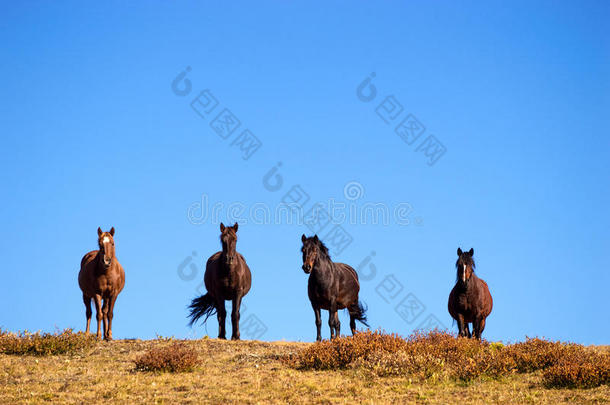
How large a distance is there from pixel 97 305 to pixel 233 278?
4.01 metres

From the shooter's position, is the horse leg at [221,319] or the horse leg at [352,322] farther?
the horse leg at [352,322]

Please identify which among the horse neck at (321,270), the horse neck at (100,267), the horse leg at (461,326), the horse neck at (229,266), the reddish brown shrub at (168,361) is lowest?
the reddish brown shrub at (168,361)

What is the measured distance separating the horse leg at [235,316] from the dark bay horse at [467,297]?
6.47 metres

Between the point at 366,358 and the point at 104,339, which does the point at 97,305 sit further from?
the point at 366,358

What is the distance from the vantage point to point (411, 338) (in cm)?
1695

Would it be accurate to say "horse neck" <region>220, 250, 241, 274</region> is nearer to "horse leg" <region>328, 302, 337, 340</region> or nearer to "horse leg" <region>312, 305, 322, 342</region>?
"horse leg" <region>312, 305, 322, 342</region>


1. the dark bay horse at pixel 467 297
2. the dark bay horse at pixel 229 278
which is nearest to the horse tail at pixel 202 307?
the dark bay horse at pixel 229 278

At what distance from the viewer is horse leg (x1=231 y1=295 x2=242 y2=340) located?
1969 centimetres

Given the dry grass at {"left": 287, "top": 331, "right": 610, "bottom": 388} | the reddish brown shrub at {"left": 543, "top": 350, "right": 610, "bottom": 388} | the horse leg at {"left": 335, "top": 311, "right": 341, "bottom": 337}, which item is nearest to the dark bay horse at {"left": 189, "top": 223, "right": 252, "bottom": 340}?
the horse leg at {"left": 335, "top": 311, "right": 341, "bottom": 337}

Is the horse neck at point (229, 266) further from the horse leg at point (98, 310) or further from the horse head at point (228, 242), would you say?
the horse leg at point (98, 310)

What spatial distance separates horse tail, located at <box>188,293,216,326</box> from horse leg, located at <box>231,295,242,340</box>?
2.67 m

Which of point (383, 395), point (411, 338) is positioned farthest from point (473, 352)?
point (383, 395)

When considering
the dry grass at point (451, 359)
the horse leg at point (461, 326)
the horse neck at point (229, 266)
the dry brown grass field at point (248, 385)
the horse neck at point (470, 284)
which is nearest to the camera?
the dry brown grass field at point (248, 385)

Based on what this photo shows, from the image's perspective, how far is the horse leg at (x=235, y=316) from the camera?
1969 centimetres
